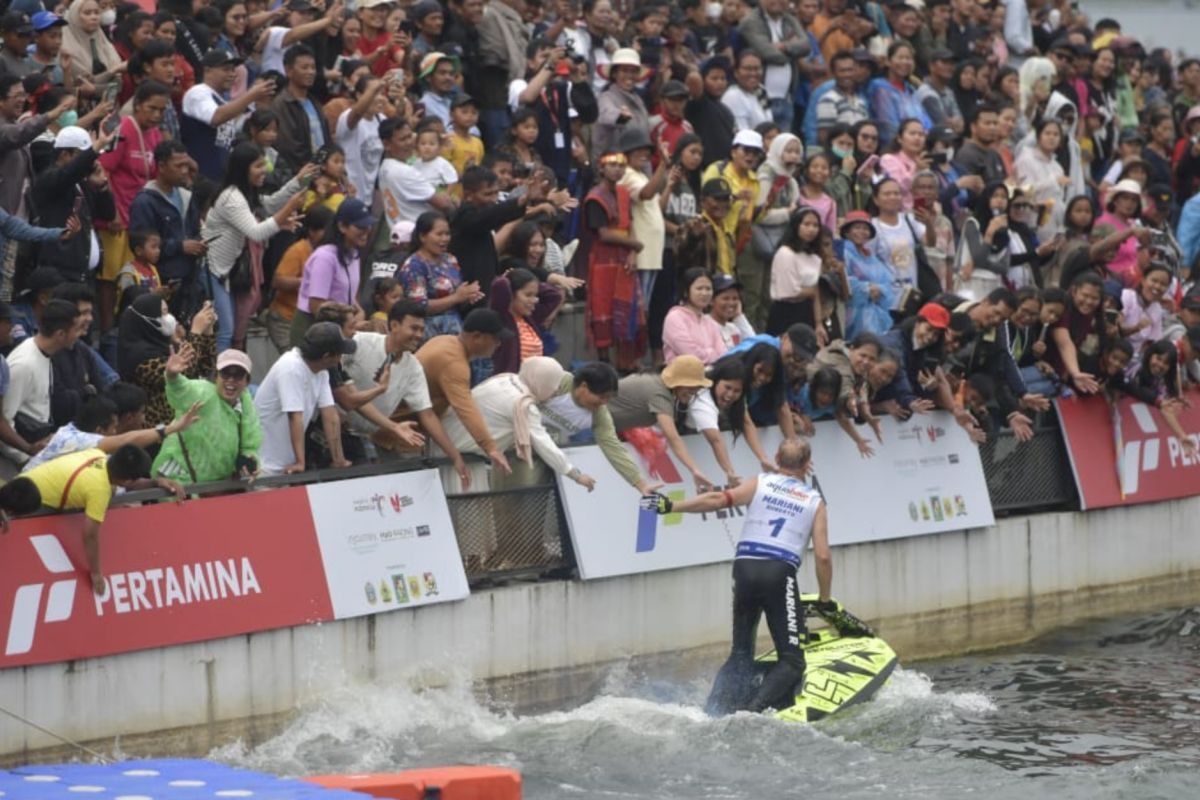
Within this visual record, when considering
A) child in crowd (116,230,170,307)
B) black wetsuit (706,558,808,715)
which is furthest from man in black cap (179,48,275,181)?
black wetsuit (706,558,808,715)

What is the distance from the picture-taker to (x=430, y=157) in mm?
19703

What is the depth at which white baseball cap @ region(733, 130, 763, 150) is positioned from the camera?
69.3 ft

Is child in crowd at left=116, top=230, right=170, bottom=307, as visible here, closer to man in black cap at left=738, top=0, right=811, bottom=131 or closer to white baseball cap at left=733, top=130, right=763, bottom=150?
white baseball cap at left=733, top=130, right=763, bottom=150

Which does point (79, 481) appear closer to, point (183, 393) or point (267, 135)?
point (183, 393)

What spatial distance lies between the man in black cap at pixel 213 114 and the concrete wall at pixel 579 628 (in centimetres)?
459

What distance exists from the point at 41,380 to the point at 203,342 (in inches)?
69.3

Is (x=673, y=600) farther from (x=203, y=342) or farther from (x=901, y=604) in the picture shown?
(x=203, y=342)

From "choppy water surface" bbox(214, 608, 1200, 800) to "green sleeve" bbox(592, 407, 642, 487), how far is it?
157cm

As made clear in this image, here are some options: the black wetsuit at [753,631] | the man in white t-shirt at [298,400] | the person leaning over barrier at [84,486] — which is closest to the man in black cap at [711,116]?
the black wetsuit at [753,631]

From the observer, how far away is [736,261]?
69.3ft

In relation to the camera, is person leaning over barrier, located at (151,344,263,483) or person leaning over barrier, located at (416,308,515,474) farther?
person leaning over barrier, located at (416,308,515,474)

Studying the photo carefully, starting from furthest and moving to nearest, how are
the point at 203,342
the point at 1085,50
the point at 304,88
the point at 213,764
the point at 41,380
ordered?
Result: the point at 1085,50
the point at 304,88
the point at 203,342
the point at 41,380
the point at 213,764

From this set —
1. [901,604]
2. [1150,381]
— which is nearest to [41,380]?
[901,604]

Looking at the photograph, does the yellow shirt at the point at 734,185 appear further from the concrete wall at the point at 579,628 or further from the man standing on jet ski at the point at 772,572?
the man standing on jet ski at the point at 772,572
